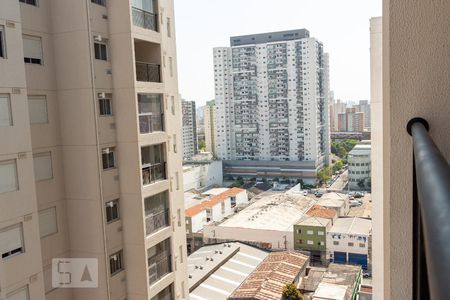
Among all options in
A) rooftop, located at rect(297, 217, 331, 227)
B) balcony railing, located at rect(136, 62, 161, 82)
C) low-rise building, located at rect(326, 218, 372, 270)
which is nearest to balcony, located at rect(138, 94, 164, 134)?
balcony railing, located at rect(136, 62, 161, 82)

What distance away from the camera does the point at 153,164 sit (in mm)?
2658

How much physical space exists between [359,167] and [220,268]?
1376 centimetres

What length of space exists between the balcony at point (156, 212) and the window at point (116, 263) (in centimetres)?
21

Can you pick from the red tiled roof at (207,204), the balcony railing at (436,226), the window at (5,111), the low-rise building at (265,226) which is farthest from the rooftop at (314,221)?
the balcony railing at (436,226)

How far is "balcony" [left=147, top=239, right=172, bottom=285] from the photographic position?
2635 millimetres

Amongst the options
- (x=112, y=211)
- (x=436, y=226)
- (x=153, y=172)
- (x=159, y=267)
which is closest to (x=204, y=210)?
(x=159, y=267)

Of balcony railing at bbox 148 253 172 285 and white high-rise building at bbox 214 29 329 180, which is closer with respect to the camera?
balcony railing at bbox 148 253 172 285

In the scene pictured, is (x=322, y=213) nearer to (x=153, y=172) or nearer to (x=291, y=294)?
(x=291, y=294)

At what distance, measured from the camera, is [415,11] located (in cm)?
47

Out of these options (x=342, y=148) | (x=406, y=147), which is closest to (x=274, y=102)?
(x=342, y=148)

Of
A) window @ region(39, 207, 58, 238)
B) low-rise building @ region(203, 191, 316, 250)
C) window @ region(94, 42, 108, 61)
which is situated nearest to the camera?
window @ region(39, 207, 58, 238)

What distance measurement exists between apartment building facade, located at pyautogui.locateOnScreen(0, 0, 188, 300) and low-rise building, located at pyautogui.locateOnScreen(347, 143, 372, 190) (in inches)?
755

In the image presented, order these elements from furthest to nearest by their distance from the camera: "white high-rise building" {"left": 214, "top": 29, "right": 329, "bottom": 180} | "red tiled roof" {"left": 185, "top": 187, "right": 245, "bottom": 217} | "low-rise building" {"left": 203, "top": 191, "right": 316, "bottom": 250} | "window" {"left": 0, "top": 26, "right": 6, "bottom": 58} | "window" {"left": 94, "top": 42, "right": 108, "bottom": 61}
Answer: "white high-rise building" {"left": 214, "top": 29, "right": 329, "bottom": 180}
"red tiled roof" {"left": 185, "top": 187, "right": 245, "bottom": 217}
"low-rise building" {"left": 203, "top": 191, "right": 316, "bottom": 250}
"window" {"left": 94, "top": 42, "right": 108, "bottom": 61}
"window" {"left": 0, "top": 26, "right": 6, "bottom": 58}

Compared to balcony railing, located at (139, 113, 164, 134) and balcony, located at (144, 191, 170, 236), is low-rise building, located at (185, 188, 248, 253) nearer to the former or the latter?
balcony, located at (144, 191, 170, 236)
